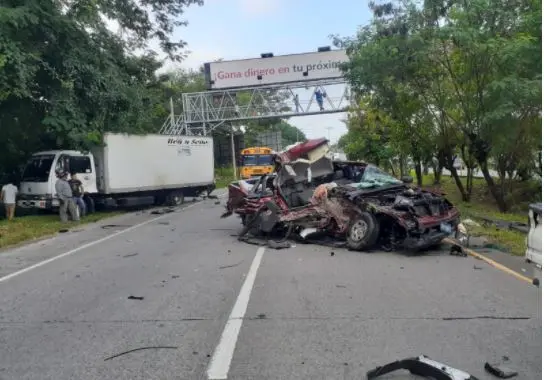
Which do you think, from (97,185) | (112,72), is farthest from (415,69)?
(97,185)

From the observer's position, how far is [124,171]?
21.9m

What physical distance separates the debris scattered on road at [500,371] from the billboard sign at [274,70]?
30.0 m

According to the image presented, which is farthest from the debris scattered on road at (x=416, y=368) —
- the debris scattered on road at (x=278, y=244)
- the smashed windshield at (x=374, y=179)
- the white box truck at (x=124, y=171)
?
the white box truck at (x=124, y=171)

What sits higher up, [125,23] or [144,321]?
[125,23]

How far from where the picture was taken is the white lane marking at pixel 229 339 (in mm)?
4612

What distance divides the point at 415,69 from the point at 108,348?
15509 mm

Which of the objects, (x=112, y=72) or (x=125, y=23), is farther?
(x=125, y=23)

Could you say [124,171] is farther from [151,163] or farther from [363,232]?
[363,232]

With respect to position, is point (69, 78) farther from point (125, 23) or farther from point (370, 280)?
point (370, 280)

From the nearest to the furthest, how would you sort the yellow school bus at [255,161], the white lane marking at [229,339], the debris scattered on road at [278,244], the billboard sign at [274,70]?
the white lane marking at [229,339], the debris scattered on road at [278,244], the billboard sign at [274,70], the yellow school bus at [255,161]

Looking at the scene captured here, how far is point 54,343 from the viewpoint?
17.9ft

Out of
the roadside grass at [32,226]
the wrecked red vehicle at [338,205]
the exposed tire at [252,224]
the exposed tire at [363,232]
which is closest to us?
the wrecked red vehicle at [338,205]

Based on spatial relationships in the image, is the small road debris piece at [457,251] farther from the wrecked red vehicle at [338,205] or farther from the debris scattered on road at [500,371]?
the debris scattered on road at [500,371]

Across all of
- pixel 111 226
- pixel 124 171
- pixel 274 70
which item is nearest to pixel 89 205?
pixel 124 171
